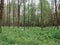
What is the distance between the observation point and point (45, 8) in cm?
3956

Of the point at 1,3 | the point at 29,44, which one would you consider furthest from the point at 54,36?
the point at 29,44

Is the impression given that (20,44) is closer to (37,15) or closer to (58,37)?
(58,37)

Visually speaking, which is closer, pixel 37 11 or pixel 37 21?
pixel 37 21

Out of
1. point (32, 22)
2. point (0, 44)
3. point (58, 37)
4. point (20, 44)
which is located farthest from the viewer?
point (32, 22)

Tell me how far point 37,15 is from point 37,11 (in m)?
1.39

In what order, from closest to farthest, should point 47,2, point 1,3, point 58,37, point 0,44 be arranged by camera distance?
point 0,44, point 1,3, point 58,37, point 47,2

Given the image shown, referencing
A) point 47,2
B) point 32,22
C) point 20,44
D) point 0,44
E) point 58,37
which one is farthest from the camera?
point 47,2

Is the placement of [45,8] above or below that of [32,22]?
above

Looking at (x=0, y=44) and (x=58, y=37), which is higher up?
(x=0, y=44)

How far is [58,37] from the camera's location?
13.7 metres

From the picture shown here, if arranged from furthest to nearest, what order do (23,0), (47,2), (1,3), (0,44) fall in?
(47,2), (23,0), (1,3), (0,44)

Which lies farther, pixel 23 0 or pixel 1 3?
pixel 23 0

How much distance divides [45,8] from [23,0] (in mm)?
12487

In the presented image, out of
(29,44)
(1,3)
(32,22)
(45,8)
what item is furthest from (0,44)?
(45,8)
